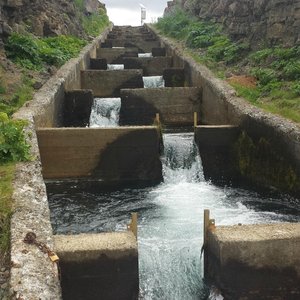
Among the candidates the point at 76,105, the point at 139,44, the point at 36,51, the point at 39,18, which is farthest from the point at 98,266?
the point at 139,44

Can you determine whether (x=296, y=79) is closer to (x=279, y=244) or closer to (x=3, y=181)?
(x=279, y=244)

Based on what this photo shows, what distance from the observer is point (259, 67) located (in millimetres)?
14328

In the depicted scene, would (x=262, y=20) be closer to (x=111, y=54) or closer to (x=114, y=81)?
(x=114, y=81)

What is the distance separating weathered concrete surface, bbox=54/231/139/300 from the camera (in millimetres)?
5879

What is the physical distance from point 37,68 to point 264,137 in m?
7.36

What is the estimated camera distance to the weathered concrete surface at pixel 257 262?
610 centimetres

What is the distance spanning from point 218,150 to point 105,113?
185 inches

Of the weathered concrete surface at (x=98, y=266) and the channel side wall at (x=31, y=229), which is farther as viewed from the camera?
the weathered concrete surface at (x=98, y=266)

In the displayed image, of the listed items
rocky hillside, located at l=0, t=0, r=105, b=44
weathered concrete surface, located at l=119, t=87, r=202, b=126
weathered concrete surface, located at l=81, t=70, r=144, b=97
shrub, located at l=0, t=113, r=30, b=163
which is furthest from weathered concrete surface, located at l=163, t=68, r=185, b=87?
shrub, located at l=0, t=113, r=30, b=163

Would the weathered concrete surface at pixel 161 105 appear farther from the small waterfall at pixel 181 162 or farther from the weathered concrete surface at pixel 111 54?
the weathered concrete surface at pixel 111 54

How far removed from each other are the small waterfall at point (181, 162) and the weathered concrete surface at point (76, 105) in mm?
3493

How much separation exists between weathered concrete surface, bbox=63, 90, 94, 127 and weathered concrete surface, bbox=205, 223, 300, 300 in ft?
27.6

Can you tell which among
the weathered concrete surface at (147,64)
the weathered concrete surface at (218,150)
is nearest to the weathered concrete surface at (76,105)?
the weathered concrete surface at (218,150)

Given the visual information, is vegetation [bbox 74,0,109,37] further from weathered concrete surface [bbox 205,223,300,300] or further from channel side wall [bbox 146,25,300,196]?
weathered concrete surface [bbox 205,223,300,300]
